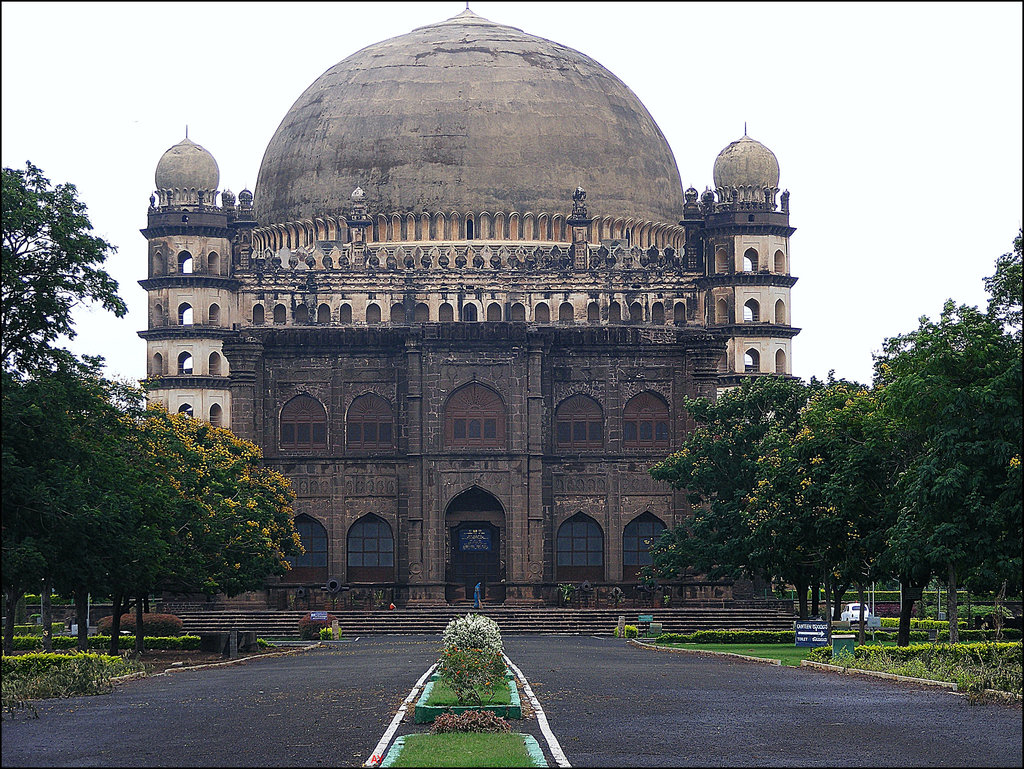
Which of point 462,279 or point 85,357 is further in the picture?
point 462,279

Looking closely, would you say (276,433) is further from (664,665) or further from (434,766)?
(434,766)

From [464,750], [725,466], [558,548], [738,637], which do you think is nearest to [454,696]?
[464,750]

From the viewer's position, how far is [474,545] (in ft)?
246

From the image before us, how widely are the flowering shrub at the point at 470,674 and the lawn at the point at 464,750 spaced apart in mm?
3129

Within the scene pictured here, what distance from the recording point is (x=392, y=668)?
38.8 m

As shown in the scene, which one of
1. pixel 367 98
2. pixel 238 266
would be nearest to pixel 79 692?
pixel 238 266

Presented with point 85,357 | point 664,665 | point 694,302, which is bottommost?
point 664,665

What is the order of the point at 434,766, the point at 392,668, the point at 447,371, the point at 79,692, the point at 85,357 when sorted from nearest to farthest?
the point at 434,766, the point at 79,692, the point at 85,357, the point at 392,668, the point at 447,371

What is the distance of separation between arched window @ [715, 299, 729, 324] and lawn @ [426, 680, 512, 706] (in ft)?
175

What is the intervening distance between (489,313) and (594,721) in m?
53.9

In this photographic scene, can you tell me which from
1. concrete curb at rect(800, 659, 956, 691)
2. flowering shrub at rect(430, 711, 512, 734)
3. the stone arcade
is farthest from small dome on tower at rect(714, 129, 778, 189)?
flowering shrub at rect(430, 711, 512, 734)

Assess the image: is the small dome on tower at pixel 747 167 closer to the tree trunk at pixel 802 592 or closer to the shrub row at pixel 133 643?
the tree trunk at pixel 802 592

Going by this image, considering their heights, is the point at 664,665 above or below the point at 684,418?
below

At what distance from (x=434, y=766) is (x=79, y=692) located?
1442 cm
